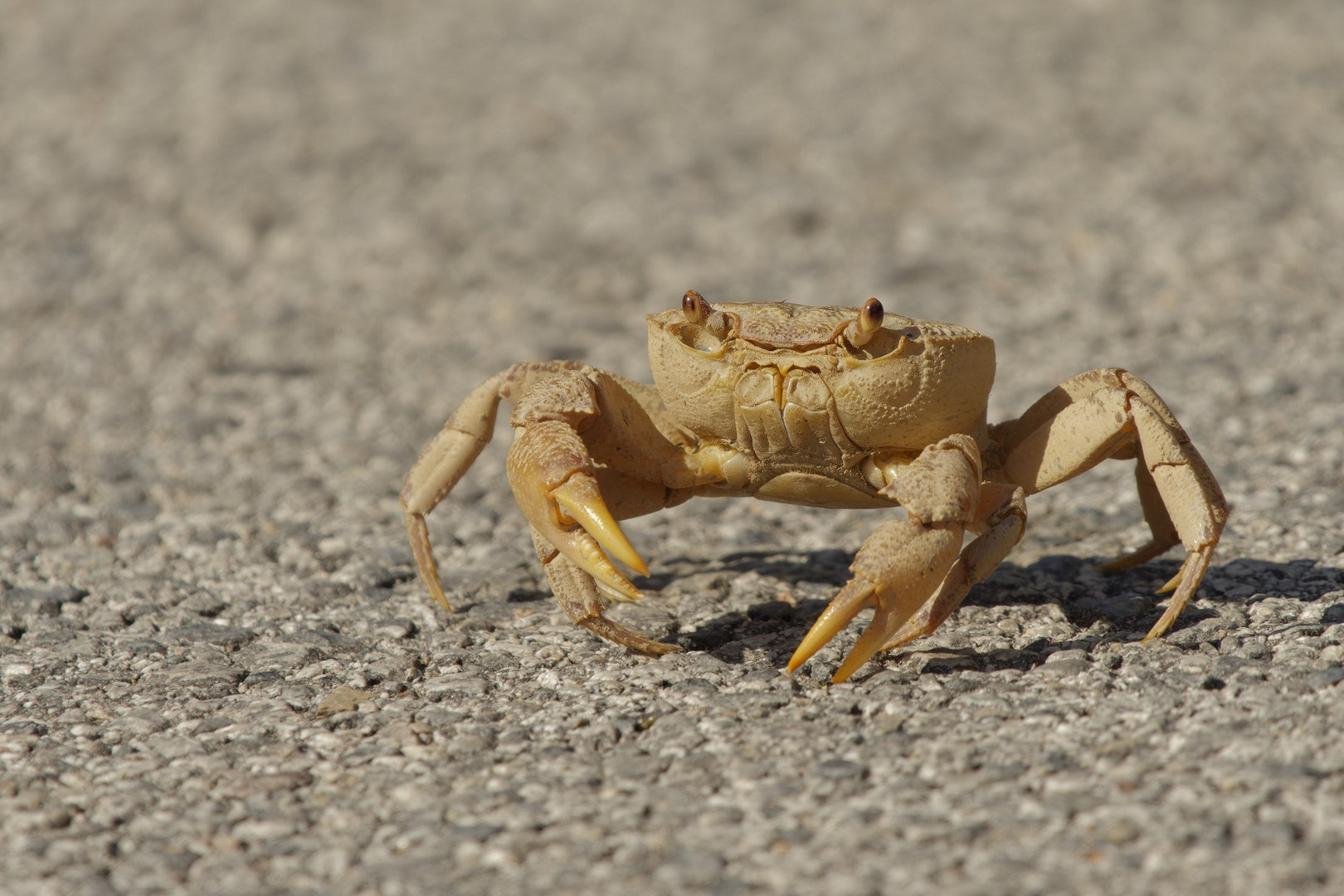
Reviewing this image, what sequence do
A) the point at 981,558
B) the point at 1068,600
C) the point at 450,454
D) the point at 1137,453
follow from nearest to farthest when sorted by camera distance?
the point at 981,558
the point at 1137,453
the point at 1068,600
the point at 450,454

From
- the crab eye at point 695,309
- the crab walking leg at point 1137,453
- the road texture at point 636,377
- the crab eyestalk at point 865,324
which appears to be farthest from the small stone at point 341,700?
the crab walking leg at point 1137,453

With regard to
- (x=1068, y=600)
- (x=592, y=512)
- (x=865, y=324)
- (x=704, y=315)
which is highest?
(x=704, y=315)

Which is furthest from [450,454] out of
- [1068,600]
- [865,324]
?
[1068,600]

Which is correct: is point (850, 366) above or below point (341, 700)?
above

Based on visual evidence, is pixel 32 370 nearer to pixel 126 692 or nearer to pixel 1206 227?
pixel 126 692

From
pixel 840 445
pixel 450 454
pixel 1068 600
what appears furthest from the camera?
pixel 450 454

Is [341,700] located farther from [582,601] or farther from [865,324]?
[865,324]

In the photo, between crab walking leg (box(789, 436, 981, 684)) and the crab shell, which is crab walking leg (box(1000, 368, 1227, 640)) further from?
crab walking leg (box(789, 436, 981, 684))

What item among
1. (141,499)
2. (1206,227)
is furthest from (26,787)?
(1206,227)

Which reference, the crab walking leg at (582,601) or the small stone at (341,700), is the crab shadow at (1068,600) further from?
the small stone at (341,700)
